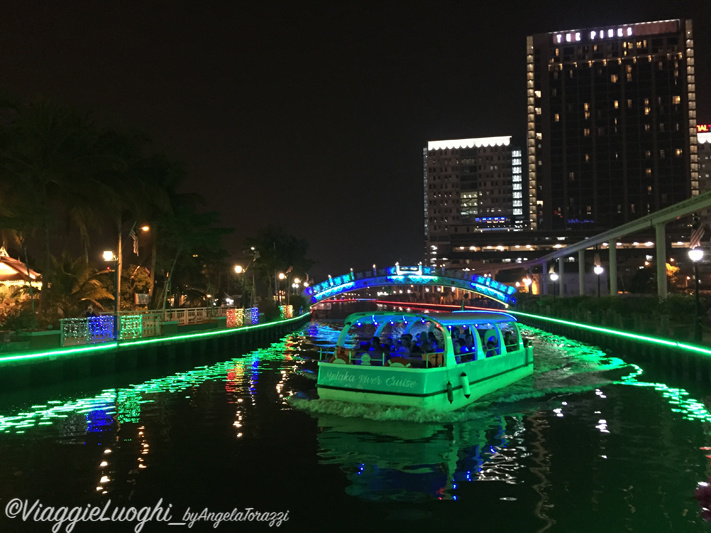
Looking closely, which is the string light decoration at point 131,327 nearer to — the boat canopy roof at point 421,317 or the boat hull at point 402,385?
the boat canopy roof at point 421,317

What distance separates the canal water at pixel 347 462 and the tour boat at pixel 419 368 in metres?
0.43

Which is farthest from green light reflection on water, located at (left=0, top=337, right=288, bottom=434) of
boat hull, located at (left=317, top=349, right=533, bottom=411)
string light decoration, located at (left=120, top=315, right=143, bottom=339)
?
boat hull, located at (left=317, top=349, right=533, bottom=411)

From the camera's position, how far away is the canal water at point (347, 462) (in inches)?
353

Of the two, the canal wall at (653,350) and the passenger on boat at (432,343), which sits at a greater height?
the passenger on boat at (432,343)

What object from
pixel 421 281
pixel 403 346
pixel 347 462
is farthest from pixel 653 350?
pixel 421 281

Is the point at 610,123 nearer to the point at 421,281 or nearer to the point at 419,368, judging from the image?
the point at 421,281

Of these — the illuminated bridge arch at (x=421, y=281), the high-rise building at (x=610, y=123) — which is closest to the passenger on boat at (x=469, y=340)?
the illuminated bridge arch at (x=421, y=281)

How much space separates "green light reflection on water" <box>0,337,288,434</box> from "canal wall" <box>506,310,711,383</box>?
698 inches

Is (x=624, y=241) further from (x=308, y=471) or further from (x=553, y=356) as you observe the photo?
(x=308, y=471)

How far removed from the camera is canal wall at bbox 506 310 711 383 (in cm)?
2419

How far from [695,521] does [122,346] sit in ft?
78.5

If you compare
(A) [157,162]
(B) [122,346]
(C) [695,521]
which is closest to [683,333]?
(C) [695,521]

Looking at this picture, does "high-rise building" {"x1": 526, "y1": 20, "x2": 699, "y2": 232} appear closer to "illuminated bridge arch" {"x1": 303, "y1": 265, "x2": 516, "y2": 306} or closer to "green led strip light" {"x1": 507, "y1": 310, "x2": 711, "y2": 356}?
"illuminated bridge arch" {"x1": 303, "y1": 265, "x2": 516, "y2": 306}

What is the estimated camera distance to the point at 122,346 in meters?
27.5
